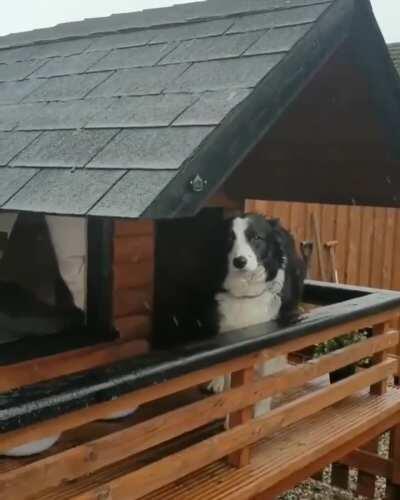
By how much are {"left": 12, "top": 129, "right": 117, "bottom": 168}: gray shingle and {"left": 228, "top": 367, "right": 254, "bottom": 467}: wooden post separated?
1.05 m

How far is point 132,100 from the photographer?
2303mm

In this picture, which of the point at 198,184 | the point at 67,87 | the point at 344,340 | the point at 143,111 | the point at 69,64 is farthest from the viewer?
the point at 344,340

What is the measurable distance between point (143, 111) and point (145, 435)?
1.00 meters

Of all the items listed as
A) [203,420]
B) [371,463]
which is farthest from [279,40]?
[371,463]

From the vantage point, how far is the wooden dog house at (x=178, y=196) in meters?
1.93

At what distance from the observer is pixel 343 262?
25.3ft

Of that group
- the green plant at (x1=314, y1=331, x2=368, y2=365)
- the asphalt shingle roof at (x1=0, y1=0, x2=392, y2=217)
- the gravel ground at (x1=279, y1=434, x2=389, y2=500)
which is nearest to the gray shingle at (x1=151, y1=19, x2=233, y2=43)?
the asphalt shingle roof at (x1=0, y1=0, x2=392, y2=217)

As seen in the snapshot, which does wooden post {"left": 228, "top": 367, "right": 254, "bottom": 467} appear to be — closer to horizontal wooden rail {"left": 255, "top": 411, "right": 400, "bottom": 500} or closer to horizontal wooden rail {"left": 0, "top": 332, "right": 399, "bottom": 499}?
horizontal wooden rail {"left": 0, "top": 332, "right": 399, "bottom": 499}

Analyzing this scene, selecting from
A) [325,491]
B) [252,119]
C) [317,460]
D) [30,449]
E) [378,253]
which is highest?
[252,119]

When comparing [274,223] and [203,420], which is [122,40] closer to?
[274,223]

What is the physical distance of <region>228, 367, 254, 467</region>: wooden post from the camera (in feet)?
8.72

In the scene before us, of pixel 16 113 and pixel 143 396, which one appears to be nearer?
pixel 143 396

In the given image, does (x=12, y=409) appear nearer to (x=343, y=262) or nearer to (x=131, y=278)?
(x=131, y=278)

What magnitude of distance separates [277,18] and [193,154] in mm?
901
